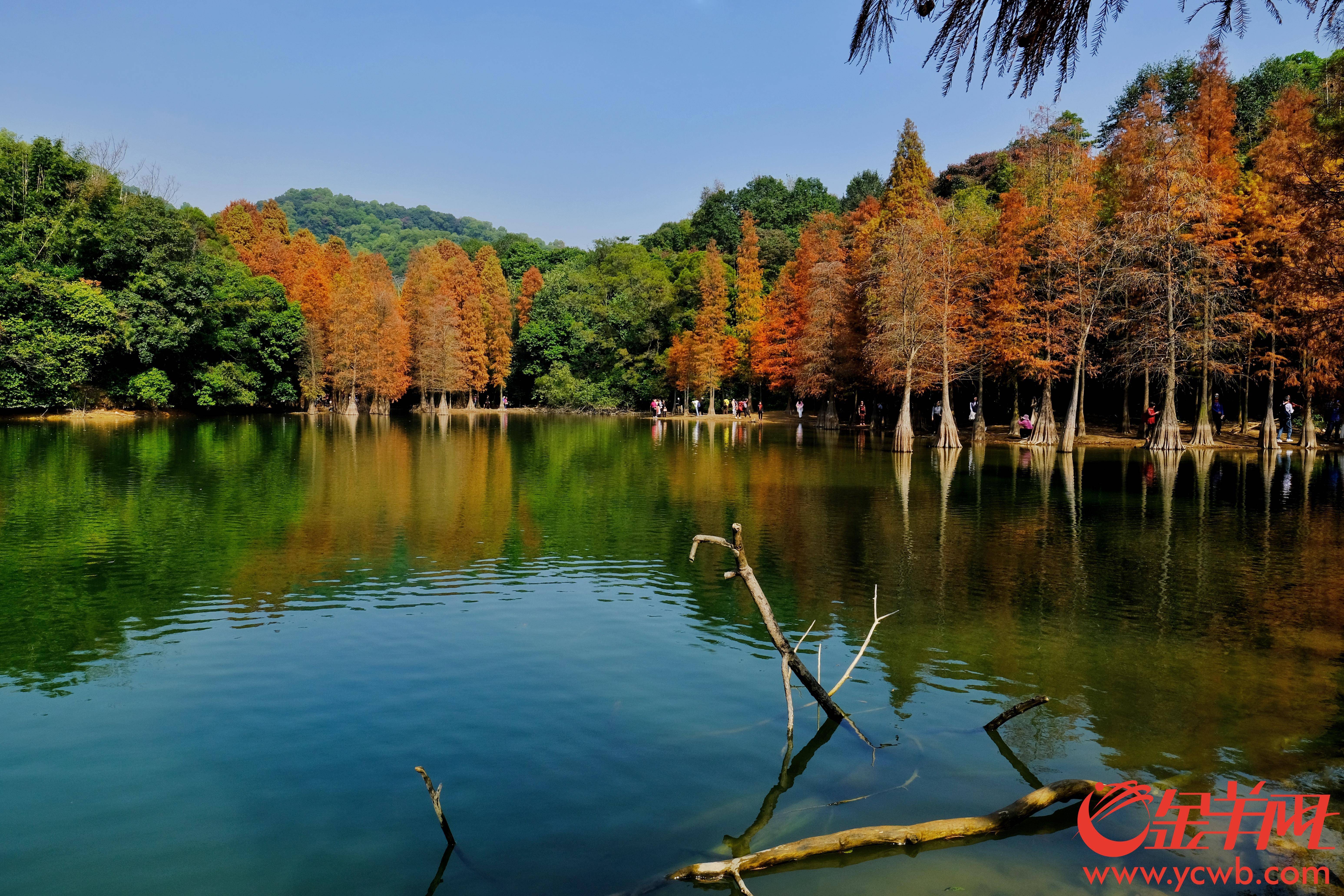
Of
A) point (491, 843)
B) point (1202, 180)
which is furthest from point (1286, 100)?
point (491, 843)

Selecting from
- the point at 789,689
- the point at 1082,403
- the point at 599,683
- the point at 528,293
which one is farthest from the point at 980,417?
the point at 528,293

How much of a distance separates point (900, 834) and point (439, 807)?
9.20 feet

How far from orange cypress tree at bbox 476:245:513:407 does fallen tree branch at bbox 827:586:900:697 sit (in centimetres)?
6874

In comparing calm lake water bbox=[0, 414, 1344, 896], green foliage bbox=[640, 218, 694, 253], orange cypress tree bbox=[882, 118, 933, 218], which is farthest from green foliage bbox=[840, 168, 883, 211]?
calm lake water bbox=[0, 414, 1344, 896]

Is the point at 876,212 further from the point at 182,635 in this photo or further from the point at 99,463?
the point at 182,635

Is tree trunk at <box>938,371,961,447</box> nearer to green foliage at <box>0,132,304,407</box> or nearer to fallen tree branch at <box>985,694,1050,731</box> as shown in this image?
fallen tree branch at <box>985,694,1050,731</box>

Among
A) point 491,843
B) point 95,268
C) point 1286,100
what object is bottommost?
point 491,843

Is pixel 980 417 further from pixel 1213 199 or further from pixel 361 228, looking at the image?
pixel 361 228

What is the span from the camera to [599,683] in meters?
8.39

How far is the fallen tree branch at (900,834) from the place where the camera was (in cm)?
502

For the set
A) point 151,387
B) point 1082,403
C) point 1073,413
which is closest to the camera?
point 1073,413

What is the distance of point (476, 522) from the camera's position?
685 inches

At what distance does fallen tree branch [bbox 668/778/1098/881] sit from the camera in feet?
16.5

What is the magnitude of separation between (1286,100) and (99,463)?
4301 centimetres
